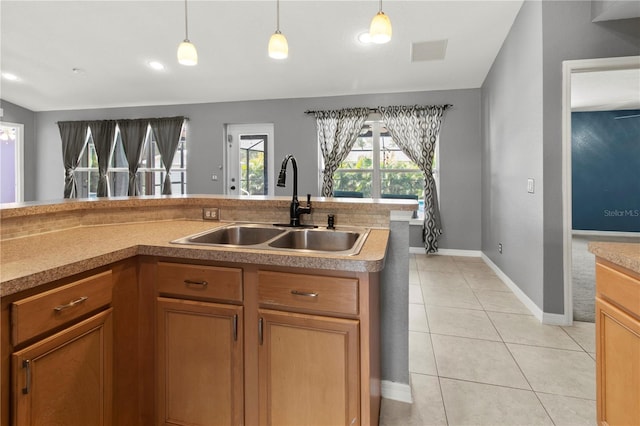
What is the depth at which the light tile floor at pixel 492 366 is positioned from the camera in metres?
1.61

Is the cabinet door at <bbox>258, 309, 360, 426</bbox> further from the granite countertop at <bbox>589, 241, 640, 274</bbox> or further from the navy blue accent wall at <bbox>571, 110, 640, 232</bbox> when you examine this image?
the navy blue accent wall at <bbox>571, 110, 640, 232</bbox>

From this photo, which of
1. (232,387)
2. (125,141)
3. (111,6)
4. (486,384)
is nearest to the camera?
(232,387)

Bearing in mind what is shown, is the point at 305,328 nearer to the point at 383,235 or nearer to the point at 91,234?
the point at 383,235

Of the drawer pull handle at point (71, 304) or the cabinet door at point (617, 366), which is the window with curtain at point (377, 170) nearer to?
the cabinet door at point (617, 366)

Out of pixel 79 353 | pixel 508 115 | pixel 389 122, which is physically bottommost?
pixel 79 353

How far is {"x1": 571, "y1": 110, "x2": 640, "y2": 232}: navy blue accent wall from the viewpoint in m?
6.01

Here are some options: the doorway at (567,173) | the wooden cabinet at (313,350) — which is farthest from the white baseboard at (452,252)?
the wooden cabinet at (313,350)

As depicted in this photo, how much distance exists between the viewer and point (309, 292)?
119 centimetres

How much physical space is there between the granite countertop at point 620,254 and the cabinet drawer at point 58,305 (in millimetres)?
1841

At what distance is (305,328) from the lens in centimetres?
120

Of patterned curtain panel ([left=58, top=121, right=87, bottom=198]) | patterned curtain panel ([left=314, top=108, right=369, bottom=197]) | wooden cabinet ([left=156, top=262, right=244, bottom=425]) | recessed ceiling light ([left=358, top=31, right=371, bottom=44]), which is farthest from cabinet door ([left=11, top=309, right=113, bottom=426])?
patterned curtain panel ([left=58, top=121, right=87, bottom=198])

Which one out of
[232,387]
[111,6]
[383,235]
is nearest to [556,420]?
[383,235]

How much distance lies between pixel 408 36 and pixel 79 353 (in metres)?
3.92

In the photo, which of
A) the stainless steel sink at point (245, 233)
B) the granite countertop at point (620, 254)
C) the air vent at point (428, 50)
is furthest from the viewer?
the air vent at point (428, 50)
